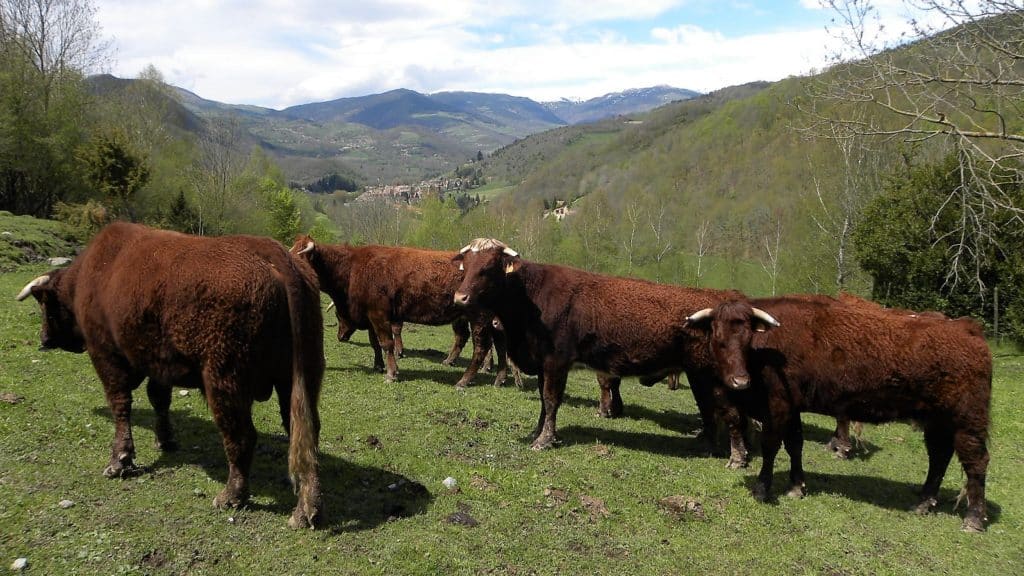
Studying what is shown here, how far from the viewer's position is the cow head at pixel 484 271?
10547mm

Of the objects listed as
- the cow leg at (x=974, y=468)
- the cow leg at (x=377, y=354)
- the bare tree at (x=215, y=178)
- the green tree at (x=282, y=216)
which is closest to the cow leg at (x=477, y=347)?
the cow leg at (x=377, y=354)

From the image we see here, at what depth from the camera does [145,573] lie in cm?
544

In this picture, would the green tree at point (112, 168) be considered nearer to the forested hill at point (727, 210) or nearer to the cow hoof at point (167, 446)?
the cow hoof at point (167, 446)

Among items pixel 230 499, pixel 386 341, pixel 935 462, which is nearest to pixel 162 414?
pixel 230 499

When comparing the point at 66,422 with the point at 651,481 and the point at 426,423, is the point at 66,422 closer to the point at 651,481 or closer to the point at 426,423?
the point at 426,423

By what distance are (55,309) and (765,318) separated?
10699 mm

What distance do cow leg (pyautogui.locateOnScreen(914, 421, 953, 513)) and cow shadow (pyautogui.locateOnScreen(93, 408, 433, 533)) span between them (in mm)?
7332

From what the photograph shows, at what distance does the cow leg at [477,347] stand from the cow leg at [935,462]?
9.12m

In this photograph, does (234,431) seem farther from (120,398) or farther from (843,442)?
(843,442)

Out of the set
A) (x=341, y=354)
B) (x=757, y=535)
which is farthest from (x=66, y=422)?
(x=757, y=535)

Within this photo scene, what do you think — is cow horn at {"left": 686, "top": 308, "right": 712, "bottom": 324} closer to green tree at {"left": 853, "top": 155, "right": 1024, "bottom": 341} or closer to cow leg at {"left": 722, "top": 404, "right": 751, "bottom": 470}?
cow leg at {"left": 722, "top": 404, "right": 751, "bottom": 470}

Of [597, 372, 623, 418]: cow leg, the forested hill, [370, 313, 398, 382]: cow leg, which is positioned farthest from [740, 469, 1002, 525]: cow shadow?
the forested hill

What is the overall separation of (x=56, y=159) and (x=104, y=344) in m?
39.2

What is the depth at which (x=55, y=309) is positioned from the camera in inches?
352
